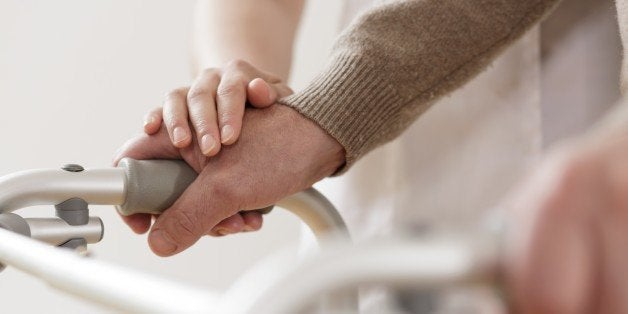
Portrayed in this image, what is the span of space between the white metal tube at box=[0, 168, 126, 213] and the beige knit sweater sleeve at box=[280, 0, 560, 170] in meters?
0.16

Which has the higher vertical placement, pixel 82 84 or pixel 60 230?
pixel 82 84

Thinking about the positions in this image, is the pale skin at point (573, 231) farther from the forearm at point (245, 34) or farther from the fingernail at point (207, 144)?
the forearm at point (245, 34)

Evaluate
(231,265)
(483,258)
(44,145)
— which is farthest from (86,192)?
(231,265)

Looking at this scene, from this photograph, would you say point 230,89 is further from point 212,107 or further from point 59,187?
point 59,187

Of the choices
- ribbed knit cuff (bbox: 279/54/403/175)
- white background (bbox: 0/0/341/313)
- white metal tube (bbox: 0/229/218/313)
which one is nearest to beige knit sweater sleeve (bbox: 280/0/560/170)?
ribbed knit cuff (bbox: 279/54/403/175)

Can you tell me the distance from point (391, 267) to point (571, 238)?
5 cm

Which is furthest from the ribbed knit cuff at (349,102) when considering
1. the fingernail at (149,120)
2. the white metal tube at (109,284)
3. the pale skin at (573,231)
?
the pale skin at (573,231)

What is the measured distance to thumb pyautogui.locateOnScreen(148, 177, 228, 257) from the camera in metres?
0.62

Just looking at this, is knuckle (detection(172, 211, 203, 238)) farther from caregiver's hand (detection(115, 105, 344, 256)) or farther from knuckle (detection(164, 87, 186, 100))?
knuckle (detection(164, 87, 186, 100))

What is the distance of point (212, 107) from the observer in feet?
2.14

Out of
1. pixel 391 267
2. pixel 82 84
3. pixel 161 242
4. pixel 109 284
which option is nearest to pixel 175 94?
pixel 161 242

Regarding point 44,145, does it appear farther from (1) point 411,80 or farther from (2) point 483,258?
(2) point 483,258

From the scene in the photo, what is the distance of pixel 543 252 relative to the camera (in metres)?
0.21

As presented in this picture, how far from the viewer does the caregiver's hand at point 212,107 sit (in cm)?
63
